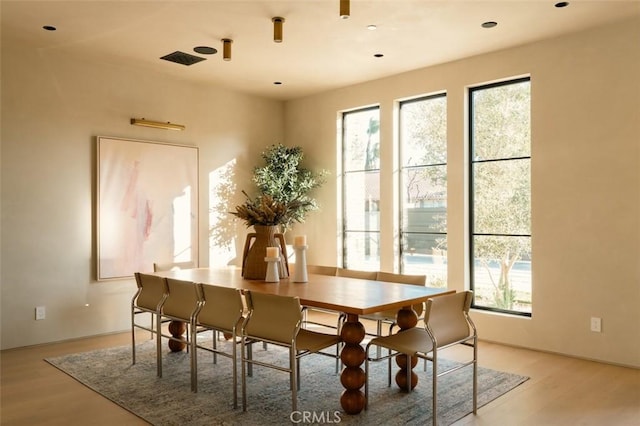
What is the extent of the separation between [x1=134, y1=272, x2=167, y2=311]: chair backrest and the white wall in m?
1.38

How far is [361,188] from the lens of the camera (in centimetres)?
662

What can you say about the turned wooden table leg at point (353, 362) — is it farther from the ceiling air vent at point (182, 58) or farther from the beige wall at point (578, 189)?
the ceiling air vent at point (182, 58)

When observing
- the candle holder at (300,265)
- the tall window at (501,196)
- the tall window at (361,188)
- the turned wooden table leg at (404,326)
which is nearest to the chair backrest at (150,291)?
the candle holder at (300,265)

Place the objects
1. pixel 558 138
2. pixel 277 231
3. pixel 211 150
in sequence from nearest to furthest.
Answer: pixel 277 231, pixel 558 138, pixel 211 150

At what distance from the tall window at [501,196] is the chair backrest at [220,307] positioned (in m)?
3.01

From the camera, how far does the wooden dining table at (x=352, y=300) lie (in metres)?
3.16

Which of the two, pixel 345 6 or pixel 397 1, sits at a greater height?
pixel 397 1

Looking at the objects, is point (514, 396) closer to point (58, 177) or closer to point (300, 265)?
point (300, 265)

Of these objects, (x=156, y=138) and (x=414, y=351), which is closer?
(x=414, y=351)

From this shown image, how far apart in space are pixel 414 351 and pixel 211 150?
14.0 ft

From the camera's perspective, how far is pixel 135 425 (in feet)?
10.4

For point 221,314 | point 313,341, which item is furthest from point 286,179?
point 313,341

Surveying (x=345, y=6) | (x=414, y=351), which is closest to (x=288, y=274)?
(x=414, y=351)

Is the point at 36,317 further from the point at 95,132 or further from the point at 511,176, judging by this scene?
the point at 511,176
